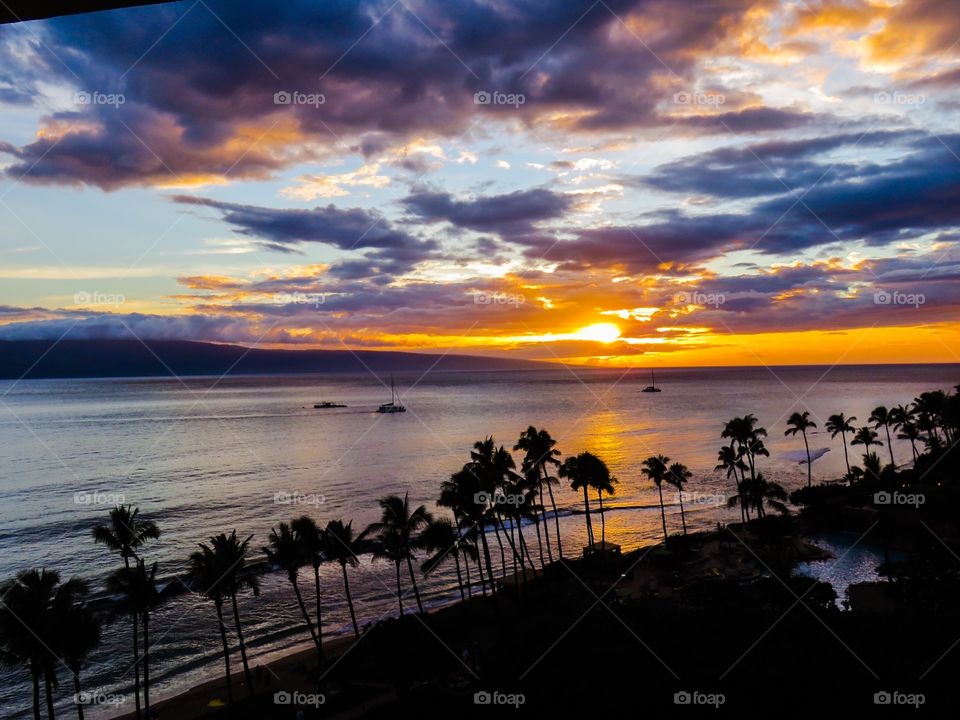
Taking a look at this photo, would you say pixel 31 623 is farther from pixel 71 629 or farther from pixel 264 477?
pixel 264 477

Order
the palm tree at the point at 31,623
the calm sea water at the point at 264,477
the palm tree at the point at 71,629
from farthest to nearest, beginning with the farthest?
the calm sea water at the point at 264,477 → the palm tree at the point at 71,629 → the palm tree at the point at 31,623

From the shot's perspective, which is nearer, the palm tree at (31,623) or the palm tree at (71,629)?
the palm tree at (31,623)

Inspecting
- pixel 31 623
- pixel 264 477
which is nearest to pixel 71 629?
pixel 31 623

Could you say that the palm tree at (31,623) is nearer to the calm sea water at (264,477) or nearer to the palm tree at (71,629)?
the palm tree at (71,629)

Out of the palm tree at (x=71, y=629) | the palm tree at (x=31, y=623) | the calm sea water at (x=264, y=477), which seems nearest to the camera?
the palm tree at (x=31, y=623)

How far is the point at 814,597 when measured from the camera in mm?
27516

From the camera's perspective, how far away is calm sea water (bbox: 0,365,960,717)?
39.4 metres

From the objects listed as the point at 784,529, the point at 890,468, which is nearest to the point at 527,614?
the point at 784,529

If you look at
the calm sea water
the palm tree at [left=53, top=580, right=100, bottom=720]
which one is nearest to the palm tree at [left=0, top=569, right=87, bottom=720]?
the palm tree at [left=53, top=580, right=100, bottom=720]

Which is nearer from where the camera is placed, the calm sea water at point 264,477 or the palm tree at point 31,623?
the palm tree at point 31,623

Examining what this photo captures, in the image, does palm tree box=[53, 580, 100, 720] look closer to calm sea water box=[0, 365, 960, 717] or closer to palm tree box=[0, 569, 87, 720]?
palm tree box=[0, 569, 87, 720]

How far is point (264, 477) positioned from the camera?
270ft


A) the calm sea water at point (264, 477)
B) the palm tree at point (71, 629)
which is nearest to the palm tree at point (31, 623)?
the palm tree at point (71, 629)

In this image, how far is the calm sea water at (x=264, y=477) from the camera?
3938 centimetres
